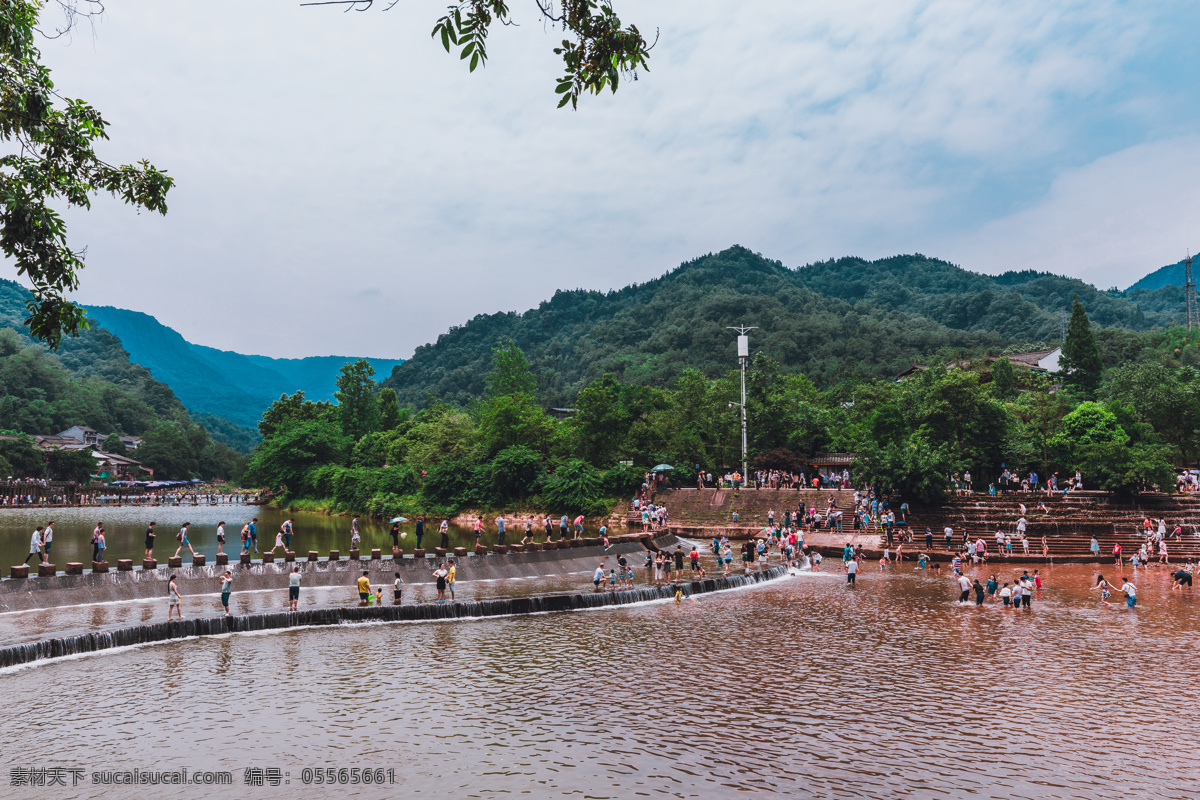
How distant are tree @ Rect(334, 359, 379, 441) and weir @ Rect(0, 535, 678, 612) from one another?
69.8m

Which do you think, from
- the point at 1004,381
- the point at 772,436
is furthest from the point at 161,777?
the point at 1004,381

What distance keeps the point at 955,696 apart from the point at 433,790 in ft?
36.0

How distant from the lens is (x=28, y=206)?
753 centimetres

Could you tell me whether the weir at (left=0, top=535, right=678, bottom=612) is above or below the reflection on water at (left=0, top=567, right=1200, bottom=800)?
above

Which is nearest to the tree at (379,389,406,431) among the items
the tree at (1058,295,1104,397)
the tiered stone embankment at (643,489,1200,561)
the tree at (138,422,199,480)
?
the tree at (138,422,199,480)

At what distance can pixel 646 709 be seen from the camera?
1501 cm

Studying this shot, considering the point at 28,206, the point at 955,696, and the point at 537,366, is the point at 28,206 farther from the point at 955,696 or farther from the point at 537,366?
the point at 537,366

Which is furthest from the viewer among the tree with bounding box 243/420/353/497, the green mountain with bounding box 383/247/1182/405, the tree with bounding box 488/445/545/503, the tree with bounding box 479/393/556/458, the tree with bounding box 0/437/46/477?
the green mountain with bounding box 383/247/1182/405

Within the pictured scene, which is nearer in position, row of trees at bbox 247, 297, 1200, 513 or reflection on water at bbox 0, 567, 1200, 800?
reflection on water at bbox 0, 567, 1200, 800

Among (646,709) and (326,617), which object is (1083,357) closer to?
(646,709)

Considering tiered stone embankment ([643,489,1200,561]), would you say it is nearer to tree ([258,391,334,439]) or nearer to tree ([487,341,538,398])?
tree ([487,341,538,398])

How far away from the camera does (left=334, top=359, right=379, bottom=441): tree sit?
10019cm

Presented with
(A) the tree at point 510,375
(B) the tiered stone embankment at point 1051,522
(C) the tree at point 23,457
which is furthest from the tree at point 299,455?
(B) the tiered stone embankment at point 1051,522

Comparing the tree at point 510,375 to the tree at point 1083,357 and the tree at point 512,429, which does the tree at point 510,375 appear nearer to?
the tree at point 512,429
